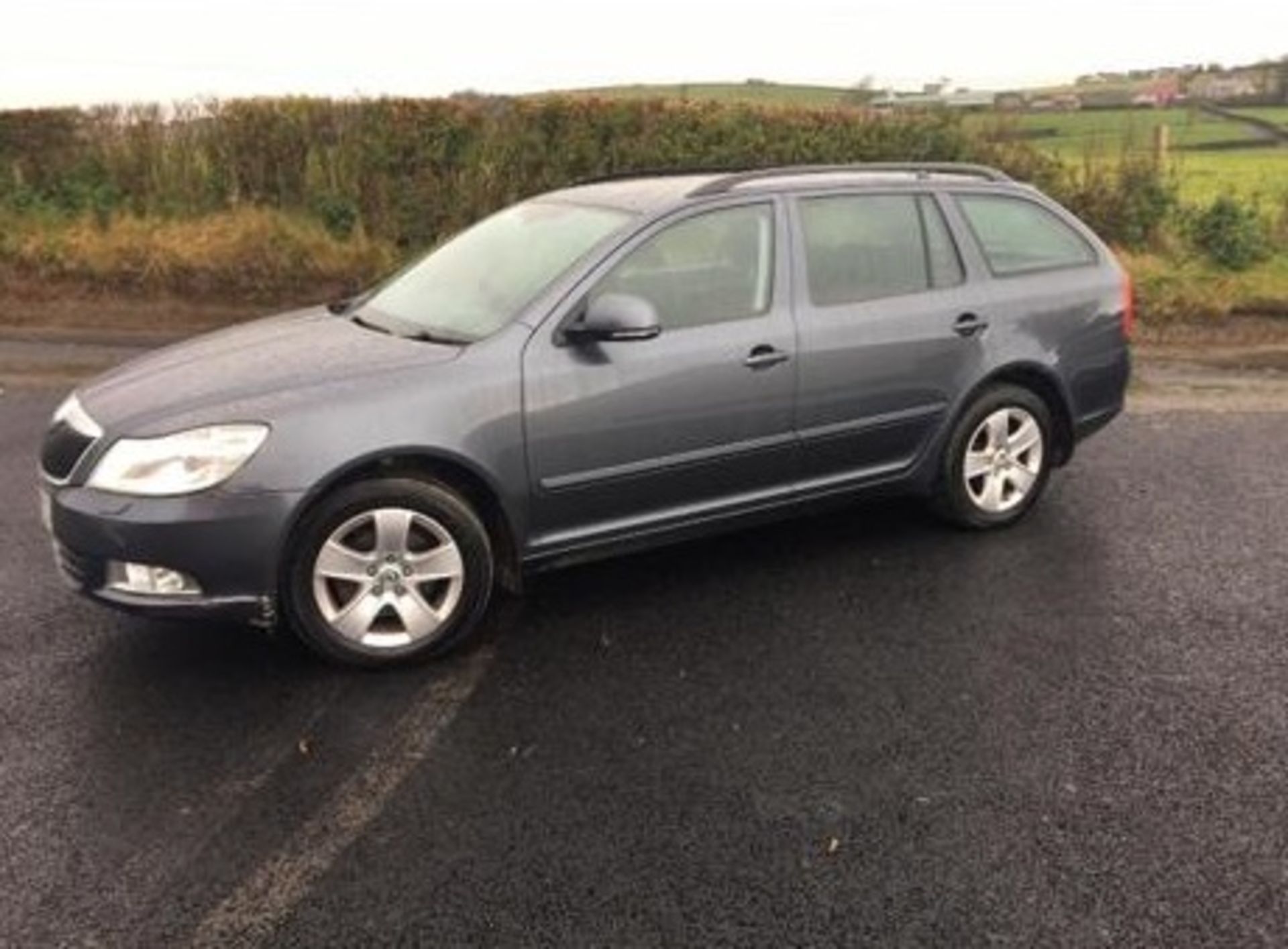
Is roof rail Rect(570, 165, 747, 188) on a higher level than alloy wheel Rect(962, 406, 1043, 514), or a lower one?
higher

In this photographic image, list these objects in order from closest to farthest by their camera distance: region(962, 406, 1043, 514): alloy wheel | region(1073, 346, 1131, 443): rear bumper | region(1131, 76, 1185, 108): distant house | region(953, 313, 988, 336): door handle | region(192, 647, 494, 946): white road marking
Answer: region(192, 647, 494, 946): white road marking
region(953, 313, 988, 336): door handle
region(962, 406, 1043, 514): alloy wheel
region(1073, 346, 1131, 443): rear bumper
region(1131, 76, 1185, 108): distant house

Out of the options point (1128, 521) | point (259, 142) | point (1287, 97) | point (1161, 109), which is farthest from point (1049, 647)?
point (1287, 97)

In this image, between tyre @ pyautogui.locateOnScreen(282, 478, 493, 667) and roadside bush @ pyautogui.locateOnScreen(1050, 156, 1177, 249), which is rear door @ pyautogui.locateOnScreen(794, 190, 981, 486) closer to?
tyre @ pyautogui.locateOnScreen(282, 478, 493, 667)

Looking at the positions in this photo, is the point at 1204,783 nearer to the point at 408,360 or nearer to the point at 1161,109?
the point at 408,360

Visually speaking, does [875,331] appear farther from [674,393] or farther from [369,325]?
[369,325]

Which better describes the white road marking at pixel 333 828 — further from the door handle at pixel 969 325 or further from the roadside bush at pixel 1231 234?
the roadside bush at pixel 1231 234

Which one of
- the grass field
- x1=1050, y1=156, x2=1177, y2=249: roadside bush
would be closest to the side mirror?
the grass field

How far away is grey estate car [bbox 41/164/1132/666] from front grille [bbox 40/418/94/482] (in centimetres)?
1

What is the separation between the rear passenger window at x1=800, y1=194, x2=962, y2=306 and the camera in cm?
538

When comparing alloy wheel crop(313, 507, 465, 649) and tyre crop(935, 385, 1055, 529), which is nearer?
alloy wheel crop(313, 507, 465, 649)

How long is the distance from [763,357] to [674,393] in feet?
1.42

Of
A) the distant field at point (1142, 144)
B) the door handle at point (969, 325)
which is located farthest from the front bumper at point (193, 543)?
the distant field at point (1142, 144)

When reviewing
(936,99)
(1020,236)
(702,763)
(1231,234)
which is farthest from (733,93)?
(702,763)

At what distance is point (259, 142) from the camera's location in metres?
14.0
